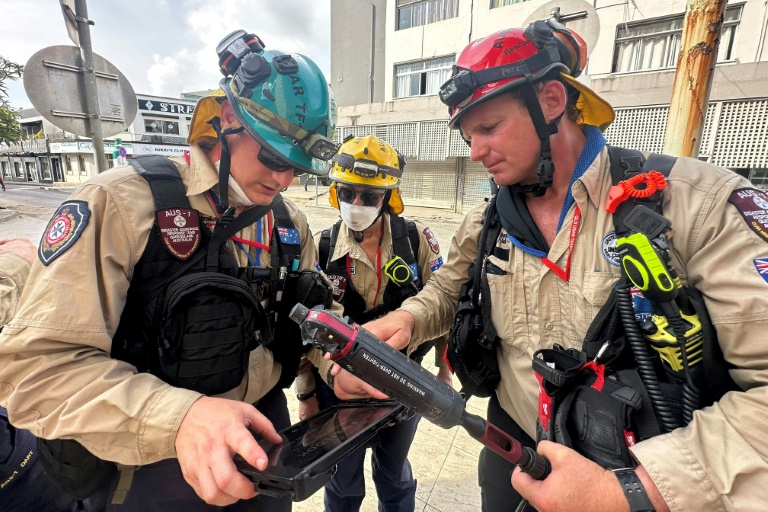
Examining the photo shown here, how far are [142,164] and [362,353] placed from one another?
1198 mm

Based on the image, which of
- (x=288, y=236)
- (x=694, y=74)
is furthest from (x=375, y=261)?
(x=694, y=74)

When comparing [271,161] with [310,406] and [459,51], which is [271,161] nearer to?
[310,406]

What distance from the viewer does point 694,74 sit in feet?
9.84

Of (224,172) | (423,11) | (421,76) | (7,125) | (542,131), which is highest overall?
(423,11)

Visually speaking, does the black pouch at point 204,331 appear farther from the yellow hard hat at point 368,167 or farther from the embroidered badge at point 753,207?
the embroidered badge at point 753,207

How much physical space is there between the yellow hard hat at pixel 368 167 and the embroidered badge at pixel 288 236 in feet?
3.36

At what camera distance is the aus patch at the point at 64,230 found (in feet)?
4.01

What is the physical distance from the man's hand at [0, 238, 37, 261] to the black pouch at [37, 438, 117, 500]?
136 centimetres

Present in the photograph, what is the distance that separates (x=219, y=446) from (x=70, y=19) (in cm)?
461

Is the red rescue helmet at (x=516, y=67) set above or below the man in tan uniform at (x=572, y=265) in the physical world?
above

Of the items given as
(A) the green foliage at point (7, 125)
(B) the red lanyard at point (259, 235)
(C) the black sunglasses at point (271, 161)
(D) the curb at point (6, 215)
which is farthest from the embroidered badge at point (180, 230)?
(A) the green foliage at point (7, 125)

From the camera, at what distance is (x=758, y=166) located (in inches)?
471

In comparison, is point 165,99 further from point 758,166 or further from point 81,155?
point 81,155

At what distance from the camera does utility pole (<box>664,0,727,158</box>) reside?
2.87 metres
